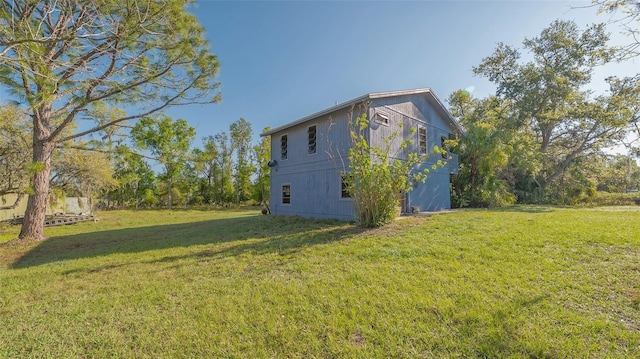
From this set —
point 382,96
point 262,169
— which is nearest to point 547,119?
point 382,96

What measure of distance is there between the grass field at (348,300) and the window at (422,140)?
261 inches

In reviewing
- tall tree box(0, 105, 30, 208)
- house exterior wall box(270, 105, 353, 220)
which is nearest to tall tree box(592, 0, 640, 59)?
house exterior wall box(270, 105, 353, 220)

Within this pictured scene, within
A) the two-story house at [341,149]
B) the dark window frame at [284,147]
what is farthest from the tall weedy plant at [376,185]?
the dark window frame at [284,147]

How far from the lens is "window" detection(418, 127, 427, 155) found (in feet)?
39.7

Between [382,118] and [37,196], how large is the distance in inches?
476

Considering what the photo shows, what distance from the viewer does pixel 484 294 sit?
328 centimetres

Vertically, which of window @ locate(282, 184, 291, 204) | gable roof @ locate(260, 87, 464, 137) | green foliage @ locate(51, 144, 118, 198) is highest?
gable roof @ locate(260, 87, 464, 137)

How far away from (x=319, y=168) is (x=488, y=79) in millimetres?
20078

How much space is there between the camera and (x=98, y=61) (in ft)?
22.5

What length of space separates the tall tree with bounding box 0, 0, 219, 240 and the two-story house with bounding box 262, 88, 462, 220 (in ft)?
15.1

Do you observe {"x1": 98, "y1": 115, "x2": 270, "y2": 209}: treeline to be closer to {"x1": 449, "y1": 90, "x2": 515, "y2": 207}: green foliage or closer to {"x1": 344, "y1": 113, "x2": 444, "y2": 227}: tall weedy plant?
{"x1": 449, "y1": 90, "x2": 515, "y2": 207}: green foliage

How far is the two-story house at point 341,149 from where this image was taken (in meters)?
9.96

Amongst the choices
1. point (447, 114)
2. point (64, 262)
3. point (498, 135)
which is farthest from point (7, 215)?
point (498, 135)

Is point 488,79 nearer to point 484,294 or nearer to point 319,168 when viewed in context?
point 319,168
